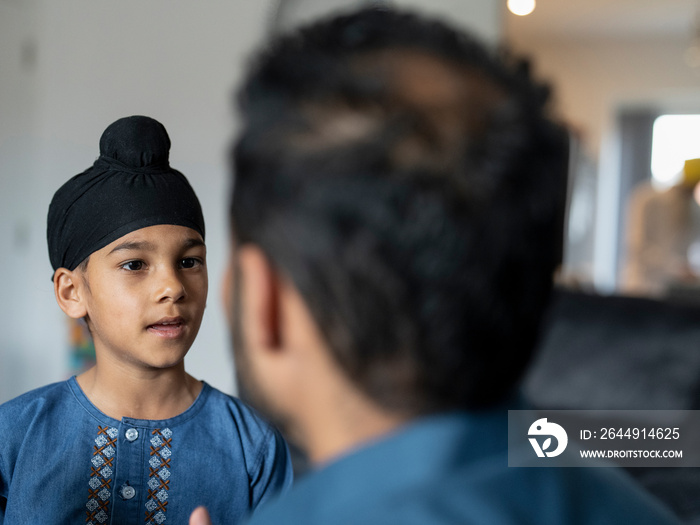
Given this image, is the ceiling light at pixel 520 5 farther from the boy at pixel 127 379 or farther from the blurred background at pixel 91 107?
the boy at pixel 127 379

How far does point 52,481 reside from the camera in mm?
418

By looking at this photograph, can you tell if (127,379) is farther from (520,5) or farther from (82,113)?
(520,5)

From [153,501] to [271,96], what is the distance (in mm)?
235

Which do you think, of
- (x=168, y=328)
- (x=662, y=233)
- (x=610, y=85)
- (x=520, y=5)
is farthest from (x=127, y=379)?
(x=610, y=85)

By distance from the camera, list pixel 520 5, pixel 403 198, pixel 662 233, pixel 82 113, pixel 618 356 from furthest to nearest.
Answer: pixel 662 233, pixel 520 5, pixel 618 356, pixel 82 113, pixel 403 198

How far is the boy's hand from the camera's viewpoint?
1.31 ft

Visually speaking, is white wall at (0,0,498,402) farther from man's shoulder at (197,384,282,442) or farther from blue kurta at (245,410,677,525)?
blue kurta at (245,410,677,525)

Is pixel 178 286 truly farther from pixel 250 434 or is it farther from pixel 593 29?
pixel 593 29

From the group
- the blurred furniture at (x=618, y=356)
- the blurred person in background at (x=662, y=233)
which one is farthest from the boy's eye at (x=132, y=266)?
the blurred person in background at (x=662, y=233)

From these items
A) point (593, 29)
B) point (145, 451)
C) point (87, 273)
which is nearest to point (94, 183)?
point (87, 273)

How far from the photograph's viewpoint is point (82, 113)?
1.43ft

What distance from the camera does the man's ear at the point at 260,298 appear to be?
1.17ft

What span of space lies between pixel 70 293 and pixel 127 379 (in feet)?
0.20

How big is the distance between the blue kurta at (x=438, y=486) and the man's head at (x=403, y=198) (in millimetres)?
18
